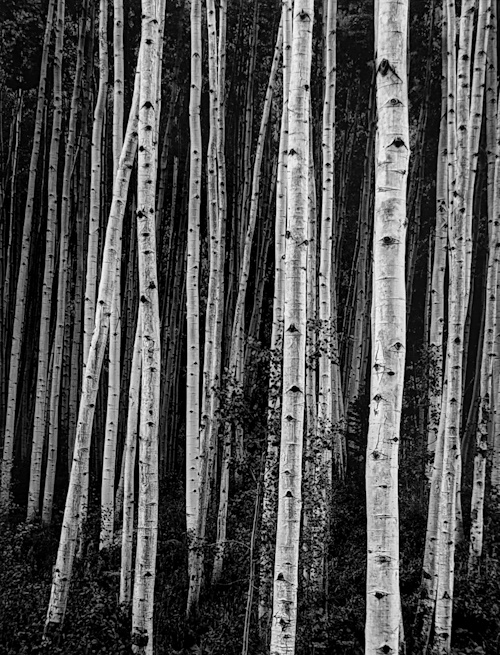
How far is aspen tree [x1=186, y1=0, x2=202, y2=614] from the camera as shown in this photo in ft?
17.0

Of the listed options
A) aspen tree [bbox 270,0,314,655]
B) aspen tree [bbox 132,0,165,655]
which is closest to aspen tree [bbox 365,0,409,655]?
aspen tree [bbox 270,0,314,655]

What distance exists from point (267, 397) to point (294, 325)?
7.78 ft

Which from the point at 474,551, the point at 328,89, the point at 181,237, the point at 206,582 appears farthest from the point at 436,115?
the point at 206,582

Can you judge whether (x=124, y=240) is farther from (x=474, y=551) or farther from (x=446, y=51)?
(x=474, y=551)

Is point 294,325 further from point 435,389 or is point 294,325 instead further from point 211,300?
point 435,389

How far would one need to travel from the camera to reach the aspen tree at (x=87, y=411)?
152 inches

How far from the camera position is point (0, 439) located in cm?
971

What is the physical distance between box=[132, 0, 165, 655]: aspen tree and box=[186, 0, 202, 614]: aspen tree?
5.32 ft

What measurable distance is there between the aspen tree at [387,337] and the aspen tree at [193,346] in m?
3.35

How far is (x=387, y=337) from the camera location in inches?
77.9

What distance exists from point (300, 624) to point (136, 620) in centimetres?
136

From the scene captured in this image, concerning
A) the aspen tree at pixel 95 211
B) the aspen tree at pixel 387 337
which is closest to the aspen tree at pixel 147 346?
the aspen tree at pixel 95 211

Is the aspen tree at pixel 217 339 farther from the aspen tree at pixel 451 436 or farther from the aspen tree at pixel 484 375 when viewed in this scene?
the aspen tree at pixel 484 375

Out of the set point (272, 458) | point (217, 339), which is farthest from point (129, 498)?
point (217, 339)
